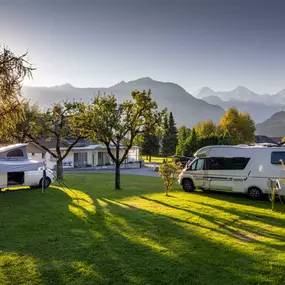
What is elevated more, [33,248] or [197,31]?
[197,31]

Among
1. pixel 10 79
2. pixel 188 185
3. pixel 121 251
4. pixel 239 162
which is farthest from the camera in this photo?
pixel 188 185

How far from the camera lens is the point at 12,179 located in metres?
15.9

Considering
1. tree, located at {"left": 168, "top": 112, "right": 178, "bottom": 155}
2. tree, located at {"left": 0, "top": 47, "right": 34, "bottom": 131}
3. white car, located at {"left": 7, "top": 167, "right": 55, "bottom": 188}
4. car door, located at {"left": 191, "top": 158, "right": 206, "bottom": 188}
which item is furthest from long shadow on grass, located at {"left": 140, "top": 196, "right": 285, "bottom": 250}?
tree, located at {"left": 168, "top": 112, "right": 178, "bottom": 155}

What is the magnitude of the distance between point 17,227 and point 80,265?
12.4ft

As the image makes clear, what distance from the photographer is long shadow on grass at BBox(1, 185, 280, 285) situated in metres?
5.16

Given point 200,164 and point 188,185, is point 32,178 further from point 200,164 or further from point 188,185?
point 200,164

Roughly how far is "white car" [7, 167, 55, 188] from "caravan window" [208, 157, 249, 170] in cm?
941

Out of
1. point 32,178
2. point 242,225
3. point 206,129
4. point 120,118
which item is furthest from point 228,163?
point 206,129

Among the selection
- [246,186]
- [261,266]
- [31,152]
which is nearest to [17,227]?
[261,266]

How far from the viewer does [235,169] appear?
15.0 meters

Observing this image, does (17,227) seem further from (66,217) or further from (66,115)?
(66,115)

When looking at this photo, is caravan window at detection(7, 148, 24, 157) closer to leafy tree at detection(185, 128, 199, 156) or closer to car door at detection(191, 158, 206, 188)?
car door at detection(191, 158, 206, 188)

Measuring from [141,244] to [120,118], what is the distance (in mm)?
12153

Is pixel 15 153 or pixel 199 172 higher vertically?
pixel 15 153
